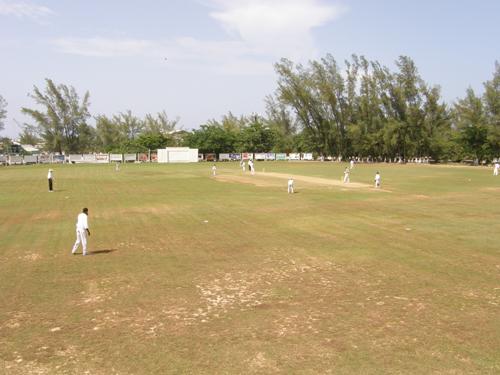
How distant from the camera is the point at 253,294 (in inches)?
507

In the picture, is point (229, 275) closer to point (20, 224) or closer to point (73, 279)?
point (73, 279)

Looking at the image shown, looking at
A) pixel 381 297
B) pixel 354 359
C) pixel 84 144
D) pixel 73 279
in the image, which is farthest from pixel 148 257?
pixel 84 144

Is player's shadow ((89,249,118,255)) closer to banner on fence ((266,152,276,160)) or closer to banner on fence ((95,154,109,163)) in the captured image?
banner on fence ((95,154,109,163))

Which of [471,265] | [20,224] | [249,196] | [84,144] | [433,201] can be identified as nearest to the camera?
[471,265]

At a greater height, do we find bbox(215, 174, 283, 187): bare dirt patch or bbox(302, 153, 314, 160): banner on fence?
bbox(302, 153, 314, 160): banner on fence

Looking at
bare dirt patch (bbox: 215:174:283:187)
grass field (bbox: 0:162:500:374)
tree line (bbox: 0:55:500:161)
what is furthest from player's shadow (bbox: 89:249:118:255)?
tree line (bbox: 0:55:500:161)

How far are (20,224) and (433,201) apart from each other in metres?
26.7

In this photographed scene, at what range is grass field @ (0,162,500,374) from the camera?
903 cm

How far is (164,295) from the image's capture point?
12797 millimetres

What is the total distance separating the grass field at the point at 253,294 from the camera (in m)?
9.03

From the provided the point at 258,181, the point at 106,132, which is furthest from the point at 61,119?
the point at 258,181

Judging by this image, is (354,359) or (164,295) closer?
(354,359)

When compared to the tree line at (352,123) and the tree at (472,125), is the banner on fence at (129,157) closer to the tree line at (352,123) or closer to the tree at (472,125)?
the tree line at (352,123)

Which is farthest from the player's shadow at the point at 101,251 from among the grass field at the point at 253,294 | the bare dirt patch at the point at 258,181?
the bare dirt patch at the point at 258,181
